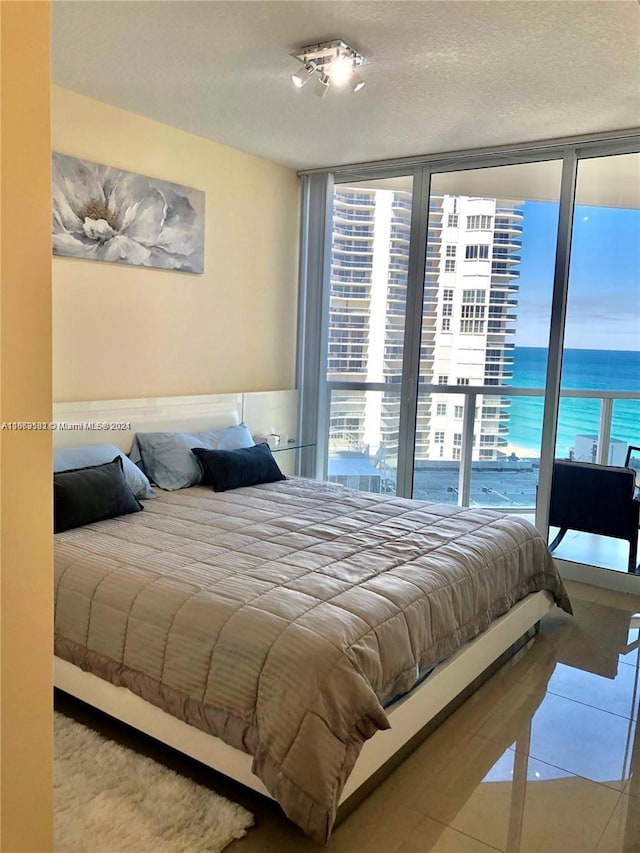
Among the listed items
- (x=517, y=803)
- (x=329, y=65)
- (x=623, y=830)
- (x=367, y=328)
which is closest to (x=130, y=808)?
(x=517, y=803)

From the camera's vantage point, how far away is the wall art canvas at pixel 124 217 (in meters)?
3.51

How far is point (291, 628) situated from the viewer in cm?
201

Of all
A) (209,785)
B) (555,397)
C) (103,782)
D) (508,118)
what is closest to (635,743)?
(209,785)

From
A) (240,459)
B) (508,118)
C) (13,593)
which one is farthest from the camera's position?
(240,459)

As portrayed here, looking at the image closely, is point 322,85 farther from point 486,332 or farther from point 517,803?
point 517,803

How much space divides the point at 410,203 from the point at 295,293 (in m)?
1.08

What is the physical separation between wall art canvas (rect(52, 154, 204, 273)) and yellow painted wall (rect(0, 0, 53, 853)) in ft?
8.41

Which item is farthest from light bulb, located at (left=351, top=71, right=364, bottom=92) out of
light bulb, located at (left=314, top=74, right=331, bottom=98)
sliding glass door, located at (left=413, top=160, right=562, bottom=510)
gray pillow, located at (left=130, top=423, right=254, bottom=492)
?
gray pillow, located at (left=130, top=423, right=254, bottom=492)

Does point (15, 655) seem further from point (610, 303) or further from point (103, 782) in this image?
point (610, 303)

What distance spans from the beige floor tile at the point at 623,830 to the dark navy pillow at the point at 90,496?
2.24m

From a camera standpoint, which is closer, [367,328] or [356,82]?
[356,82]

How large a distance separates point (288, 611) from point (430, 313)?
306 centimetres

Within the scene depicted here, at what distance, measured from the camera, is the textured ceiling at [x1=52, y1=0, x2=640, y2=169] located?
8.29 ft

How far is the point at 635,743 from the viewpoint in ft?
8.26
